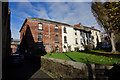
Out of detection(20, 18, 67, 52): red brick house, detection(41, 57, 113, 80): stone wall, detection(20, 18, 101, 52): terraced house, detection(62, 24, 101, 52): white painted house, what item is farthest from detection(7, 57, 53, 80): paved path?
detection(62, 24, 101, 52): white painted house

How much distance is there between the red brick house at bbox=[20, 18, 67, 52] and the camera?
16767 millimetres

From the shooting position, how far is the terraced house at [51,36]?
17.0 m

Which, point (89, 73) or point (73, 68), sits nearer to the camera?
point (89, 73)

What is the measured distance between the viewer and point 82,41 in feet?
85.1

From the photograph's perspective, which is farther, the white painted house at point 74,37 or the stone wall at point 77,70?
the white painted house at point 74,37

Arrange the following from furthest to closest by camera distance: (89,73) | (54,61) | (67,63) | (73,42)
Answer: (73,42)
(54,61)
(67,63)
(89,73)

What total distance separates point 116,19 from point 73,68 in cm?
602

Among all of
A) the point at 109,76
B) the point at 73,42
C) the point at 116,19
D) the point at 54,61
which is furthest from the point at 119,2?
the point at 73,42

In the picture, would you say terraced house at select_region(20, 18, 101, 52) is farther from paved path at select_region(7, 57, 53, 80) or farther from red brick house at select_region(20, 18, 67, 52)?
paved path at select_region(7, 57, 53, 80)

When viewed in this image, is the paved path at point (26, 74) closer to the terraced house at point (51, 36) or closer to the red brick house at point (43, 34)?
the red brick house at point (43, 34)

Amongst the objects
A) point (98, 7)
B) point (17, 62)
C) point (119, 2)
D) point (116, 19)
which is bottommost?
point (17, 62)

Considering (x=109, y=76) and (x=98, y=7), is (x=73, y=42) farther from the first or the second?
(x=109, y=76)

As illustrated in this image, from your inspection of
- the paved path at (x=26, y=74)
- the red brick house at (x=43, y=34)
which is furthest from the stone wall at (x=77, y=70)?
the red brick house at (x=43, y=34)

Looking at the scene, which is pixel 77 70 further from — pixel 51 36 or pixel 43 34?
pixel 51 36
